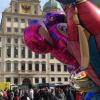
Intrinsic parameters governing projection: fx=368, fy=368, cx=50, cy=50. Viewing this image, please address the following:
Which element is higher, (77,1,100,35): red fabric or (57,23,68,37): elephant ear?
(77,1,100,35): red fabric

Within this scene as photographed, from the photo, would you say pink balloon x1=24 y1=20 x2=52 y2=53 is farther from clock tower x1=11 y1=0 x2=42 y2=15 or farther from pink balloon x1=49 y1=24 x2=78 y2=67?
clock tower x1=11 y1=0 x2=42 y2=15

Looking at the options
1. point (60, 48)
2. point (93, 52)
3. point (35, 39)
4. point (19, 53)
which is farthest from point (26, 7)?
point (93, 52)

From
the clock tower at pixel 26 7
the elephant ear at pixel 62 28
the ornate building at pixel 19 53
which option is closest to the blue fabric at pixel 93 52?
the elephant ear at pixel 62 28

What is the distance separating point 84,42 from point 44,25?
830mm

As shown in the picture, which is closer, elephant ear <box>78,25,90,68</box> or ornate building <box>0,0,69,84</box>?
elephant ear <box>78,25,90,68</box>

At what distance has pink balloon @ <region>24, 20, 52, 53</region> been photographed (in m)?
4.07

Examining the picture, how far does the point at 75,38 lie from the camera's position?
3439 mm

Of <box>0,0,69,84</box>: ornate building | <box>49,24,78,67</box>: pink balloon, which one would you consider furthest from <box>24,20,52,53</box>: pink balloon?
<box>0,0,69,84</box>: ornate building

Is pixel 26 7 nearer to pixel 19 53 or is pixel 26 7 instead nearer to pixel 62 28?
pixel 19 53

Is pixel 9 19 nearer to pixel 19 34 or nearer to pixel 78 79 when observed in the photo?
pixel 19 34

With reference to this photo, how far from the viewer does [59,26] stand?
391 centimetres

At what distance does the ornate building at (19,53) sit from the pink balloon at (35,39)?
48.3 metres

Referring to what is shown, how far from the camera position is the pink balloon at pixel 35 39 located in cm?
407

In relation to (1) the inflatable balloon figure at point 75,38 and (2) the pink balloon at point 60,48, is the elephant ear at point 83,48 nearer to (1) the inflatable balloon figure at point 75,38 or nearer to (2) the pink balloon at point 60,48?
(1) the inflatable balloon figure at point 75,38
